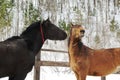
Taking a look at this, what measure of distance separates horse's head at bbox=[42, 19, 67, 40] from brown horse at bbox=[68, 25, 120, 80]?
1.88 ft

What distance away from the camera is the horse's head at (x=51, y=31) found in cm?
600

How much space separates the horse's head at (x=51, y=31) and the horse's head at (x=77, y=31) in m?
0.50

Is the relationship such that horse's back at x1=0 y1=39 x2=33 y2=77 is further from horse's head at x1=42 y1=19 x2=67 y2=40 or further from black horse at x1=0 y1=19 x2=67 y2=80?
horse's head at x1=42 y1=19 x2=67 y2=40

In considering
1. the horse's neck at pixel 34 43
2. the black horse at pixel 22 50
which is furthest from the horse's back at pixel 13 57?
the horse's neck at pixel 34 43

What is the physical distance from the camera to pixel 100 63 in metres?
7.30

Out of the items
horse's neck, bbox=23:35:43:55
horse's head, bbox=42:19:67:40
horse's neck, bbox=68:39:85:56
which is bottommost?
horse's neck, bbox=68:39:85:56

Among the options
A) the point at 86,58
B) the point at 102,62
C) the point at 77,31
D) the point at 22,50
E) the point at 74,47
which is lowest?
the point at 102,62

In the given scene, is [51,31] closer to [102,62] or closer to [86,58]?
[86,58]

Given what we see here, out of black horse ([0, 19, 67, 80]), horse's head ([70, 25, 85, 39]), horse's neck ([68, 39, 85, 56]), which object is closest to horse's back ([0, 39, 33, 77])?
black horse ([0, 19, 67, 80])

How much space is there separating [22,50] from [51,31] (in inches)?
34.5

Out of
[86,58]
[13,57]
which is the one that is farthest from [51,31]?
[86,58]

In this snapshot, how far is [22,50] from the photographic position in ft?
17.9

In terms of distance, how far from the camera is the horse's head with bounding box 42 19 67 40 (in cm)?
600

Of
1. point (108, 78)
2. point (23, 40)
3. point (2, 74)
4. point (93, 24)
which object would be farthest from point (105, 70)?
point (93, 24)
